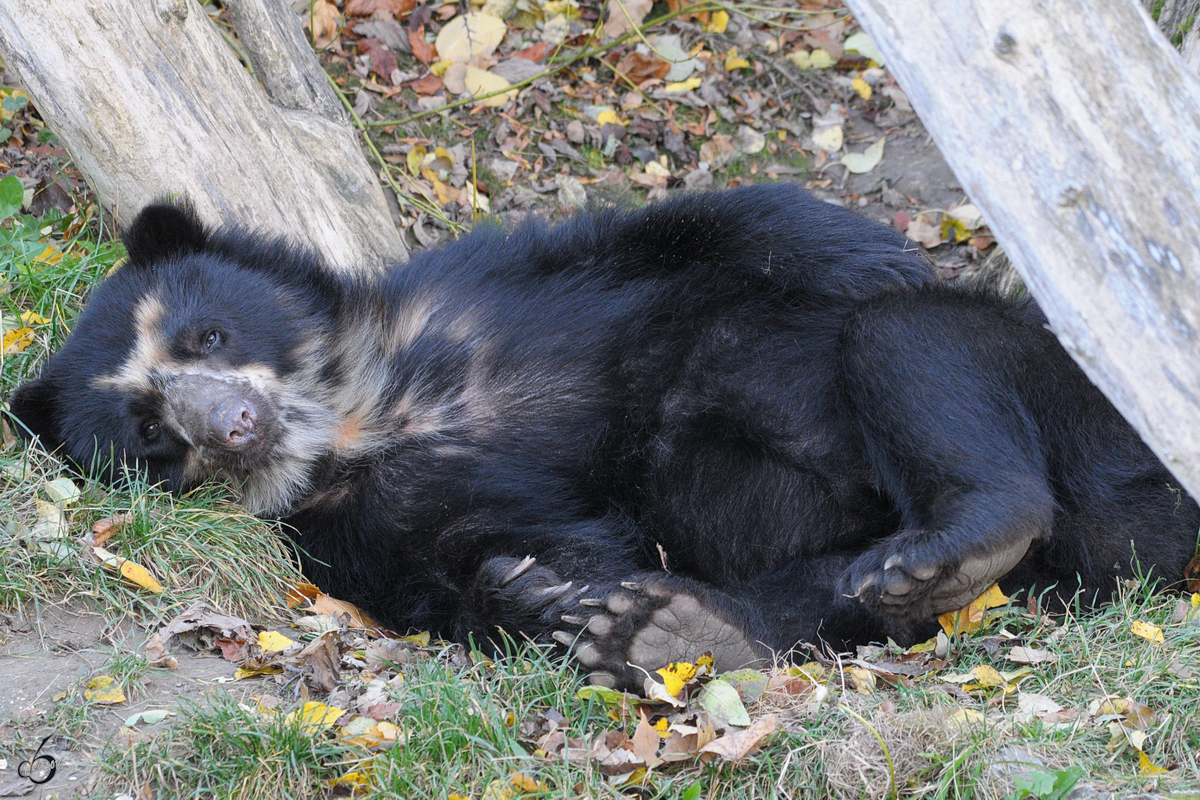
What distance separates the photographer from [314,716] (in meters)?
3.10

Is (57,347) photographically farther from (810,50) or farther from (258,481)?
(810,50)

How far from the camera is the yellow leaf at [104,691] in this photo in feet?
10.6

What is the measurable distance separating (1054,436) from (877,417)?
668 millimetres

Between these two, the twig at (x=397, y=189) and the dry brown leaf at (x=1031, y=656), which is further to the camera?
the twig at (x=397, y=189)

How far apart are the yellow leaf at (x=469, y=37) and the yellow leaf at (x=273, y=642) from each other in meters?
5.30

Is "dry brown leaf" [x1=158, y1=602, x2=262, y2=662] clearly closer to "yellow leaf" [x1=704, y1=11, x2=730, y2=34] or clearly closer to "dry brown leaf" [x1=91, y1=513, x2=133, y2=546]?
"dry brown leaf" [x1=91, y1=513, x2=133, y2=546]

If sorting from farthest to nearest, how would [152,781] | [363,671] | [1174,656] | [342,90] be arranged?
[342,90] < [363,671] < [1174,656] < [152,781]

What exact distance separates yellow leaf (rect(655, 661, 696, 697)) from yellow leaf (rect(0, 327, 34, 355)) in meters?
3.38

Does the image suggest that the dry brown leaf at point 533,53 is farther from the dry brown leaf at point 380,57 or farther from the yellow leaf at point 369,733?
the yellow leaf at point 369,733

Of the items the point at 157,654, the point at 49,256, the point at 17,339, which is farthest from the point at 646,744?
the point at 49,256

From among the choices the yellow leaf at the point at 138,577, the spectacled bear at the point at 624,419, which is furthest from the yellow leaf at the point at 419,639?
the yellow leaf at the point at 138,577

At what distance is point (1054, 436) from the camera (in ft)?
12.9

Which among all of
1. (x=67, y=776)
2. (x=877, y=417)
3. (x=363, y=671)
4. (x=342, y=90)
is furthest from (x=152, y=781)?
(x=342, y=90)

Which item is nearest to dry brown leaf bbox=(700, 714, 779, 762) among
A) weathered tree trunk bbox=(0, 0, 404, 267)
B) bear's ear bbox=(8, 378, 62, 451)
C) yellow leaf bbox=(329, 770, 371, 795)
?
yellow leaf bbox=(329, 770, 371, 795)
